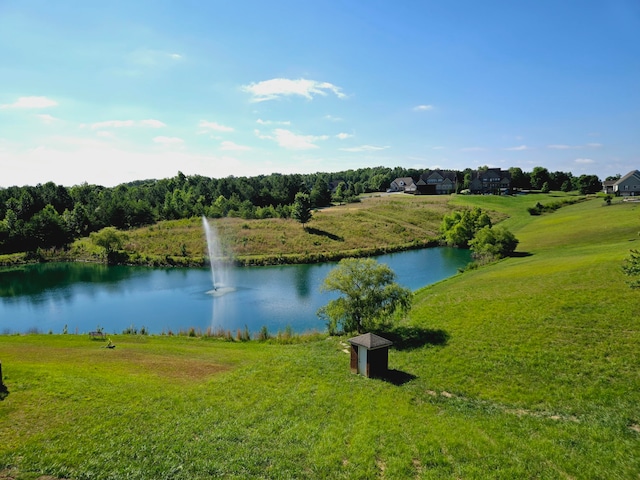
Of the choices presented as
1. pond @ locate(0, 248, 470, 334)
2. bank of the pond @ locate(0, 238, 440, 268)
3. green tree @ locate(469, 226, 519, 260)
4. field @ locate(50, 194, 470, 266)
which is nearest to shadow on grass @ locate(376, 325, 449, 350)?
pond @ locate(0, 248, 470, 334)

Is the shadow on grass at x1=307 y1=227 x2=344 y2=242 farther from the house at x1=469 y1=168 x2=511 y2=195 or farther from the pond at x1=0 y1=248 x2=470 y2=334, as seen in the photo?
the house at x1=469 y1=168 x2=511 y2=195

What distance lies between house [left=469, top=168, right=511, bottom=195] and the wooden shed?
123561mm

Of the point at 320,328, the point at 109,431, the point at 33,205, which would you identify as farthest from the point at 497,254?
the point at 33,205

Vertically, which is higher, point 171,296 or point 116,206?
point 116,206

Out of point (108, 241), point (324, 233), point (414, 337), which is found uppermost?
point (324, 233)

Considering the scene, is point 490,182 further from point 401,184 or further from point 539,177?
point 401,184

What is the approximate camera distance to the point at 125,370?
1970cm

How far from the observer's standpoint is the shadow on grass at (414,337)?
23594 millimetres

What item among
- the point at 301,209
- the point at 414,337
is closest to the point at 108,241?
the point at 301,209

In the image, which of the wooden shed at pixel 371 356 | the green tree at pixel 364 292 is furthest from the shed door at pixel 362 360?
the green tree at pixel 364 292

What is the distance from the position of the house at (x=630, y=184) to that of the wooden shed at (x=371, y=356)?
11436cm

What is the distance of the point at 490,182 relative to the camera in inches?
5187

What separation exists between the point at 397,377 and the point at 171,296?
34626 millimetres

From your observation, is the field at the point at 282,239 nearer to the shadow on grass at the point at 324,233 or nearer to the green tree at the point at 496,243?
the shadow on grass at the point at 324,233
